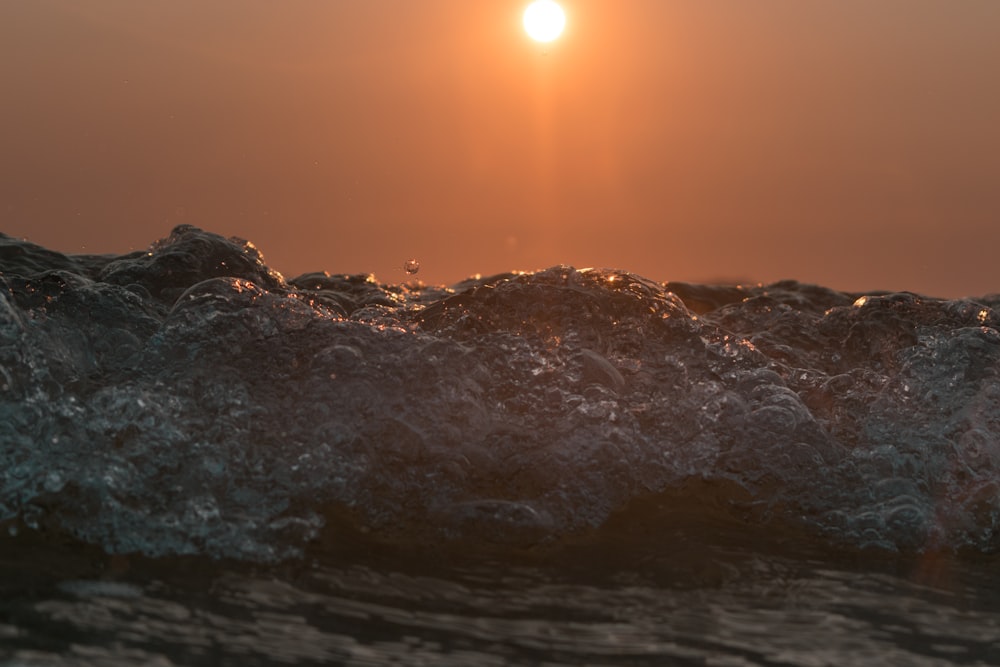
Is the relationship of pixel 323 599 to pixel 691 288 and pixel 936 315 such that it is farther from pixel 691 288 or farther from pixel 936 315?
pixel 691 288

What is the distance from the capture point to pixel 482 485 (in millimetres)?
3352

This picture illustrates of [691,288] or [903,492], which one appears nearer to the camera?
[903,492]

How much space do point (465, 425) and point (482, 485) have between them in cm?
36

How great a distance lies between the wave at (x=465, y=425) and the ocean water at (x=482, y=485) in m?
0.01

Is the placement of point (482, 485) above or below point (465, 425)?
below

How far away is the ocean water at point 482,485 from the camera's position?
230 centimetres

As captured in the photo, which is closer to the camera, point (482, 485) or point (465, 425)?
point (482, 485)

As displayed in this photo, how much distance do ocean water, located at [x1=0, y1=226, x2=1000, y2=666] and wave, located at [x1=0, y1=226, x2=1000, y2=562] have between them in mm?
12

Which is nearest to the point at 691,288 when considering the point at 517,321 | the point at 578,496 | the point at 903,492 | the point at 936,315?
the point at 936,315

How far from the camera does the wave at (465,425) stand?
3066 mm

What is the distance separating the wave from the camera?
3066mm

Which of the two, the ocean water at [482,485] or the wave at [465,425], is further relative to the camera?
the wave at [465,425]

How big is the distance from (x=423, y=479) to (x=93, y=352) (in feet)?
5.62

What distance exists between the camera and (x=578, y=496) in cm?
336
